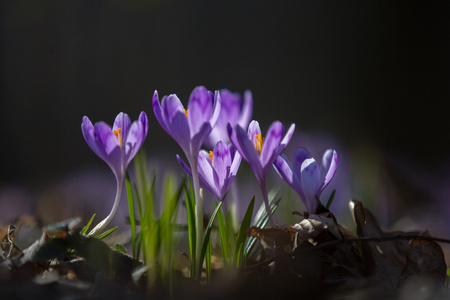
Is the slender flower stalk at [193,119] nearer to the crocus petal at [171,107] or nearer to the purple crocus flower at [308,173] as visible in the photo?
the crocus petal at [171,107]

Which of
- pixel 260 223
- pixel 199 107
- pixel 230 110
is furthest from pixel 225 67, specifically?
pixel 199 107

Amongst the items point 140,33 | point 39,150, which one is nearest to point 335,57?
point 140,33

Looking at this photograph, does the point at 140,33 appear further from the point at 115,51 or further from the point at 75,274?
the point at 75,274

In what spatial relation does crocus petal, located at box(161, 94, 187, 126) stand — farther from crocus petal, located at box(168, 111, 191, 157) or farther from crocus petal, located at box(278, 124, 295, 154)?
crocus petal, located at box(278, 124, 295, 154)

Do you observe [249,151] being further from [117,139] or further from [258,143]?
[117,139]

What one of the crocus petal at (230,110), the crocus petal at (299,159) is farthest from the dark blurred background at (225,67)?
the crocus petal at (299,159)

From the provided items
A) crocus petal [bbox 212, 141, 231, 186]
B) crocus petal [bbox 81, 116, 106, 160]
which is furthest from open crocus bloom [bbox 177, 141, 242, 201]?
crocus petal [bbox 81, 116, 106, 160]
